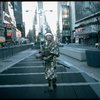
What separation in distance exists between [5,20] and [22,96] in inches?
2881

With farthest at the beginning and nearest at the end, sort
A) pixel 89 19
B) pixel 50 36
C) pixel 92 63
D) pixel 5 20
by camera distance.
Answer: pixel 89 19 < pixel 5 20 < pixel 92 63 < pixel 50 36

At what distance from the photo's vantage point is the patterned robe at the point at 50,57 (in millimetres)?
9414

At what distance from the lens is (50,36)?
31.0 feet

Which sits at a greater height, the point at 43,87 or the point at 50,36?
the point at 50,36

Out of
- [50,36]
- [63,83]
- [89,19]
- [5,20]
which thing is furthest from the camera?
[89,19]

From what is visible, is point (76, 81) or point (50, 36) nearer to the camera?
point (50, 36)

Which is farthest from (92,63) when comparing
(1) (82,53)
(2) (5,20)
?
(2) (5,20)

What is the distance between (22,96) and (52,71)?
1219 millimetres

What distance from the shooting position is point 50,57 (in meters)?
9.47

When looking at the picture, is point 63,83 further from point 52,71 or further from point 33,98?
point 33,98

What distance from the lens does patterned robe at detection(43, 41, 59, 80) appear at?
9414mm

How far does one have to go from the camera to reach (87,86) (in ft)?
35.6

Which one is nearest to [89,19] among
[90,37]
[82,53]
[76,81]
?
[90,37]

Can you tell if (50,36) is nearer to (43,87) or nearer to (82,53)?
(43,87)
